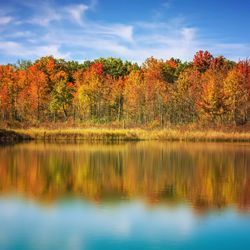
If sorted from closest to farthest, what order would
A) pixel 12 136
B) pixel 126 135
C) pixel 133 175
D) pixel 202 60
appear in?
1. pixel 133 175
2. pixel 12 136
3. pixel 126 135
4. pixel 202 60

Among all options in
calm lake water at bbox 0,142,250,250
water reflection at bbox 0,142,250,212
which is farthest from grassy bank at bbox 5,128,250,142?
calm lake water at bbox 0,142,250,250

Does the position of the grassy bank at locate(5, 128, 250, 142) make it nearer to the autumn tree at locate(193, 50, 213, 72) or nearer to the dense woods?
the dense woods

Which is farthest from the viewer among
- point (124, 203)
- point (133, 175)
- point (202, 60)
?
point (202, 60)

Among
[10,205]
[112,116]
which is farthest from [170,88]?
[10,205]

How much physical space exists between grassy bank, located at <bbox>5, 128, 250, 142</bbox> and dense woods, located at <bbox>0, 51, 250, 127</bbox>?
7.29 meters

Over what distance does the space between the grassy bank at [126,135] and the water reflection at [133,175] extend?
9.93m

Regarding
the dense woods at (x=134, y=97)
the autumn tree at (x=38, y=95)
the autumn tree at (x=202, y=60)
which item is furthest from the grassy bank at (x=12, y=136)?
the autumn tree at (x=202, y=60)

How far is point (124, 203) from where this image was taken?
49.7 feet

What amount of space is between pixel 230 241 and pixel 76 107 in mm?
54291

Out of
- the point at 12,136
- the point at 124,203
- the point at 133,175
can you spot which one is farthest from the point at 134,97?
the point at 124,203

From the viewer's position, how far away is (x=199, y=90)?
182ft

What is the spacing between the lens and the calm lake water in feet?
36.0

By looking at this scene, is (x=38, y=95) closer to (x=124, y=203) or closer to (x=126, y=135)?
(x=126, y=135)

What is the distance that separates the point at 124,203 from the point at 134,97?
42.1 metres
